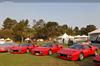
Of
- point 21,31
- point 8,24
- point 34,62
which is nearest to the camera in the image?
point 34,62

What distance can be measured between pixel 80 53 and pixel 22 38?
6399 centimetres

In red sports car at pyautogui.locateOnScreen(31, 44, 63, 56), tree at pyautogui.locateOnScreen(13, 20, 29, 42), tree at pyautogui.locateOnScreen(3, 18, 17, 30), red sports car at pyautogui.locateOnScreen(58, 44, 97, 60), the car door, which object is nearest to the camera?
red sports car at pyautogui.locateOnScreen(58, 44, 97, 60)

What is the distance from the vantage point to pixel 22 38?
255 feet

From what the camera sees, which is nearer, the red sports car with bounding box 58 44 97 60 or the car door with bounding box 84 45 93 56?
the red sports car with bounding box 58 44 97 60

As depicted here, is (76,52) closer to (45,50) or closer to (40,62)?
(40,62)

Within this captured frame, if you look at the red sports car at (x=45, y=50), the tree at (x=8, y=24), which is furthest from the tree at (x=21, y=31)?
the red sports car at (x=45, y=50)

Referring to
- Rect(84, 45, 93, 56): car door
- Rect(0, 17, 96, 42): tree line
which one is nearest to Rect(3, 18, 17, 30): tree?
Rect(0, 17, 96, 42): tree line

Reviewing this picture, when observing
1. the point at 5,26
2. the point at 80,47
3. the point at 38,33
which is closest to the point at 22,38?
the point at 38,33

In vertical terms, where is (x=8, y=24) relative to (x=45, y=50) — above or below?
A: above

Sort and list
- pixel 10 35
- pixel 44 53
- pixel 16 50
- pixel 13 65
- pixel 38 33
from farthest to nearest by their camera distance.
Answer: pixel 38 33, pixel 10 35, pixel 16 50, pixel 44 53, pixel 13 65

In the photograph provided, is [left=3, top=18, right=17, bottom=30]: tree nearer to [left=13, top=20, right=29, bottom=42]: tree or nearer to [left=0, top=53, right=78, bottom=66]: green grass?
[left=13, top=20, right=29, bottom=42]: tree

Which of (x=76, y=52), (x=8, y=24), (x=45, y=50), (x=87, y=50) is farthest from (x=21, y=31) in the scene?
(x=76, y=52)

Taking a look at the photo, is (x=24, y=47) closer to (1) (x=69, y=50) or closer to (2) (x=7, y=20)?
(1) (x=69, y=50)

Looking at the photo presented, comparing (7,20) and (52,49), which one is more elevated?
(7,20)
